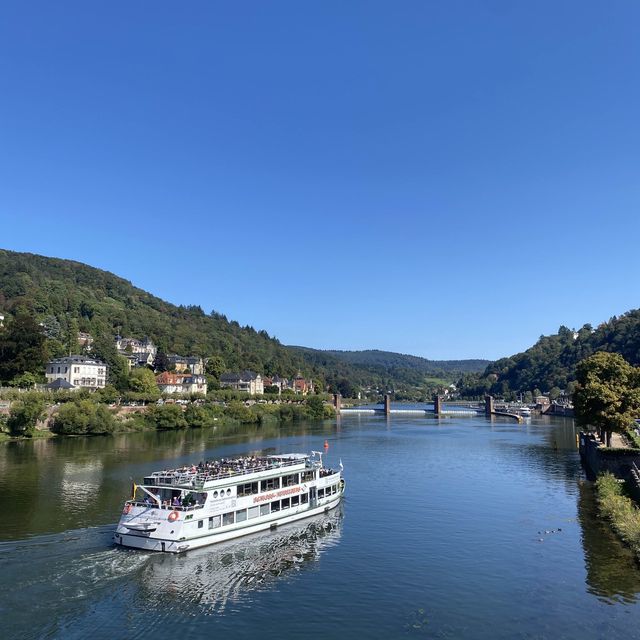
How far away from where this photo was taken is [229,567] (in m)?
34.5

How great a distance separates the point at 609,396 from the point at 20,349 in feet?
373

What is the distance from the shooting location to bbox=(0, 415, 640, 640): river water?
1065 inches

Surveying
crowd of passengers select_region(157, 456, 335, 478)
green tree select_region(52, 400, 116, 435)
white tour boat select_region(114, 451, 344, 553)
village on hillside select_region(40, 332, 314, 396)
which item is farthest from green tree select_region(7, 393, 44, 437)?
white tour boat select_region(114, 451, 344, 553)

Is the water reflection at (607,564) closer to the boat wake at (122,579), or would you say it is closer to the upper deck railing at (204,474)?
the boat wake at (122,579)

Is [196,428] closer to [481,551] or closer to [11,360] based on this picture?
[11,360]

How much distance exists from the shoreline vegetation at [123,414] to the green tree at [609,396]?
269ft

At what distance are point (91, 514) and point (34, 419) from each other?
6119 cm

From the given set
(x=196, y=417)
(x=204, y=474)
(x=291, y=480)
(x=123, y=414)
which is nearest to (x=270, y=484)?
(x=291, y=480)

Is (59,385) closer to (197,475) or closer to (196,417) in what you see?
(196,417)

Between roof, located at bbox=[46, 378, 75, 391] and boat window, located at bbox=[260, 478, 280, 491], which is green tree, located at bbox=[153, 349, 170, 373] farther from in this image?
boat window, located at bbox=[260, 478, 280, 491]

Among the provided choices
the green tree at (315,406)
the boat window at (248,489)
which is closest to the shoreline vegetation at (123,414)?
the green tree at (315,406)

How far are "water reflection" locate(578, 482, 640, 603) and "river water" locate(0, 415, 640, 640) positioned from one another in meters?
0.13

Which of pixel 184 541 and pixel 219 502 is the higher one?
pixel 219 502

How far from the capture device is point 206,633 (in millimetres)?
26234
